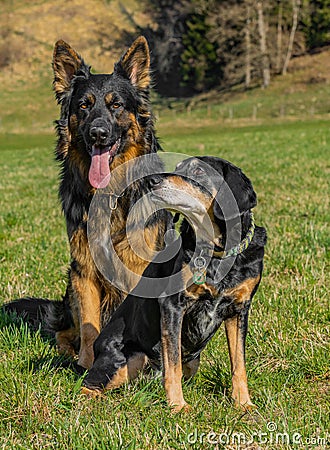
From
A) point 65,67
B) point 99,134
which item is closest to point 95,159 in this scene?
point 99,134

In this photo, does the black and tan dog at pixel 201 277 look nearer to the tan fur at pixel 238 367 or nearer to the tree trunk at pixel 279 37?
the tan fur at pixel 238 367

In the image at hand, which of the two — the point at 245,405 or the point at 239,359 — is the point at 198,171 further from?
the point at 245,405

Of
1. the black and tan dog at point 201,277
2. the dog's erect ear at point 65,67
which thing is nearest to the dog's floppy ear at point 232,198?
the black and tan dog at point 201,277

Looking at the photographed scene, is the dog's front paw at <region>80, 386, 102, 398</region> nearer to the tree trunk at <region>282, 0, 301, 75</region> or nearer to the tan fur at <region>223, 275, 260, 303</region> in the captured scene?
the tan fur at <region>223, 275, 260, 303</region>

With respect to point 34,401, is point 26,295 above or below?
below

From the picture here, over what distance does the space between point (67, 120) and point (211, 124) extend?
132 feet

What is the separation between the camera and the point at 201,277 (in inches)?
140

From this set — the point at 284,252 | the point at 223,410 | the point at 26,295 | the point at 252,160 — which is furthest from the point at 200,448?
the point at 252,160

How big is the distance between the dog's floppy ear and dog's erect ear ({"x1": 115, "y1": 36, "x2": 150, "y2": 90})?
1.93m

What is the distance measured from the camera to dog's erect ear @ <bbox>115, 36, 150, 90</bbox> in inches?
203

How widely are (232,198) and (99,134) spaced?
154 cm

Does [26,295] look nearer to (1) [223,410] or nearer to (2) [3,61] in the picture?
(1) [223,410]

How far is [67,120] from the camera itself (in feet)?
16.6

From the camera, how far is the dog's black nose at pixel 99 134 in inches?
186
